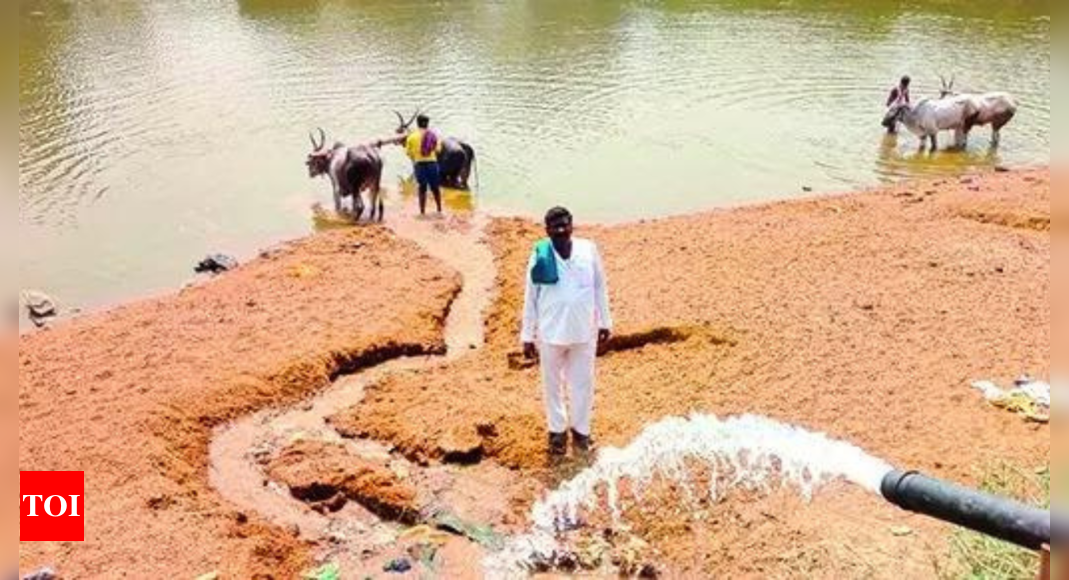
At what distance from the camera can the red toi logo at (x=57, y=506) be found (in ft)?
17.5

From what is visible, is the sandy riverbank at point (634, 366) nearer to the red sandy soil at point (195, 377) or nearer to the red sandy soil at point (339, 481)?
the red sandy soil at point (195, 377)

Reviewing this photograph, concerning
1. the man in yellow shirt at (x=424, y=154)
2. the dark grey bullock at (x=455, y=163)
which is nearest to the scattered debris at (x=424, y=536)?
the man in yellow shirt at (x=424, y=154)

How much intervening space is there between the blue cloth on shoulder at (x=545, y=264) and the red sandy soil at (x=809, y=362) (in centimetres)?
136

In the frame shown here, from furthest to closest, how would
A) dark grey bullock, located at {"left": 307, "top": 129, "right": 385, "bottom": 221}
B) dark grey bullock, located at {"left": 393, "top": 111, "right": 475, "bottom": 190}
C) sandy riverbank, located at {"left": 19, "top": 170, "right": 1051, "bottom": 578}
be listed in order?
dark grey bullock, located at {"left": 393, "top": 111, "right": 475, "bottom": 190} → dark grey bullock, located at {"left": 307, "top": 129, "right": 385, "bottom": 221} → sandy riverbank, located at {"left": 19, "top": 170, "right": 1051, "bottom": 578}

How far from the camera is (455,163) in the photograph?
16719 mm

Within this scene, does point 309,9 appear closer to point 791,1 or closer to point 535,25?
point 535,25

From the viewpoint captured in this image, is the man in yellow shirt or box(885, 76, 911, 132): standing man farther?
box(885, 76, 911, 132): standing man

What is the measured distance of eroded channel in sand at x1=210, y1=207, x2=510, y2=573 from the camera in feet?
24.2

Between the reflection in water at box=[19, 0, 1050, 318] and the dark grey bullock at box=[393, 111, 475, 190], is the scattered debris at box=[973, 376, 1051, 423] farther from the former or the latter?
the dark grey bullock at box=[393, 111, 475, 190]

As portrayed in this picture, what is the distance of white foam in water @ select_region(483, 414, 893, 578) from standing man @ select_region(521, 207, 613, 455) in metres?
0.43

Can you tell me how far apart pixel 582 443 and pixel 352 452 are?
5.84 feet

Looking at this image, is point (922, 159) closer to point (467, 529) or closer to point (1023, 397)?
point (1023, 397)

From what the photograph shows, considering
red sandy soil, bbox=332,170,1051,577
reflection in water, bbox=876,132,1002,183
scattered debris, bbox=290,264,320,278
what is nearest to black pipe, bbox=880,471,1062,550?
red sandy soil, bbox=332,170,1051,577

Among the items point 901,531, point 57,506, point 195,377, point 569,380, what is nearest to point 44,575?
point 57,506
